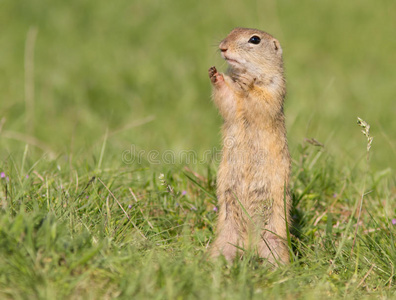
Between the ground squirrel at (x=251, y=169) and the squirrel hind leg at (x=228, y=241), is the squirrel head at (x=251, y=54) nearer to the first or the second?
the ground squirrel at (x=251, y=169)

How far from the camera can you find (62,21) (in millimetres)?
10211

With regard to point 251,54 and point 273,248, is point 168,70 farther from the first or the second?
point 273,248

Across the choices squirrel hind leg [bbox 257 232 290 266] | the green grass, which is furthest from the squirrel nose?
squirrel hind leg [bbox 257 232 290 266]

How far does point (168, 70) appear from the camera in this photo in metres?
8.70

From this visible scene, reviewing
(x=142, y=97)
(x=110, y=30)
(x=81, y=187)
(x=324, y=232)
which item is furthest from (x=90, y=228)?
(x=110, y=30)

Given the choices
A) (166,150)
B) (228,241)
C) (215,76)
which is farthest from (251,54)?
(166,150)

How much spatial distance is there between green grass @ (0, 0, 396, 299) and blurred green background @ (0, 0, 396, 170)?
35 mm

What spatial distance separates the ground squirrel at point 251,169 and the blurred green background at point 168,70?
1144 mm

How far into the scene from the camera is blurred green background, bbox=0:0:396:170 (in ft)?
23.6

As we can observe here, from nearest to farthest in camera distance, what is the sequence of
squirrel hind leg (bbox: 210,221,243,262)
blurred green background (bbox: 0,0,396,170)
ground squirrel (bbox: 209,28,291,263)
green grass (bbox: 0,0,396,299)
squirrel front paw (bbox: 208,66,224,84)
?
1. green grass (bbox: 0,0,396,299)
2. squirrel hind leg (bbox: 210,221,243,262)
3. ground squirrel (bbox: 209,28,291,263)
4. squirrel front paw (bbox: 208,66,224,84)
5. blurred green background (bbox: 0,0,396,170)

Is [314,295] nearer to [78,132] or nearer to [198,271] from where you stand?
[198,271]

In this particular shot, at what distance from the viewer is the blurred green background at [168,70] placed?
7.19 m

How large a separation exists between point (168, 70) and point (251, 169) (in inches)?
197

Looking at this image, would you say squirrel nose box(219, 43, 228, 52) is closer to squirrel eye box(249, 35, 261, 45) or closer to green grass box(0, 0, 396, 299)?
squirrel eye box(249, 35, 261, 45)
